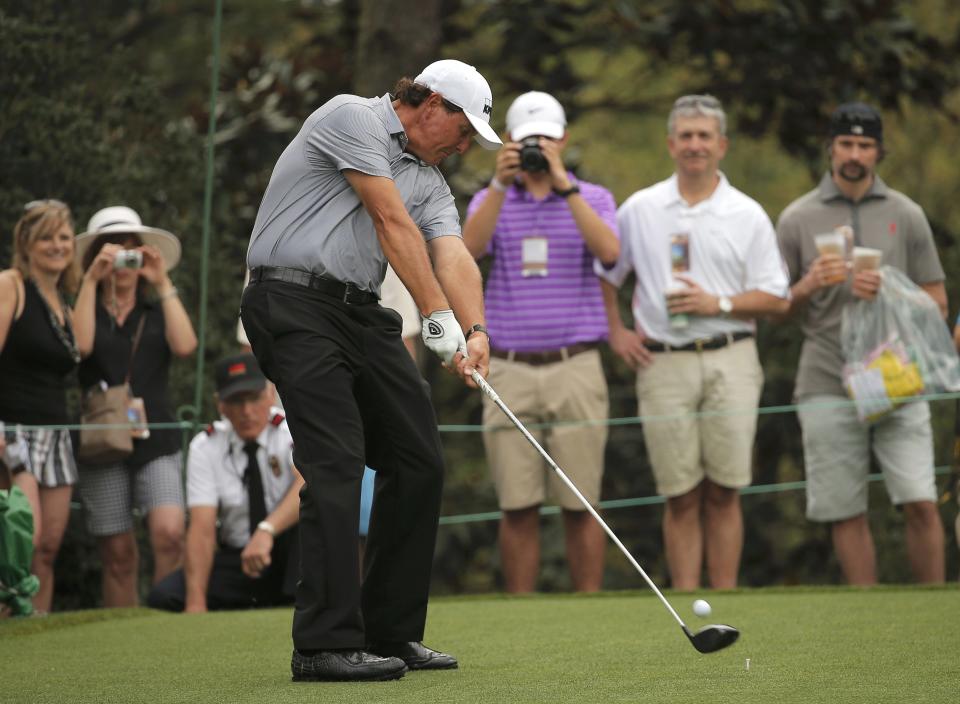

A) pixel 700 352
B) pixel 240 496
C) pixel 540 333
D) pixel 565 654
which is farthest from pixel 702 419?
pixel 565 654

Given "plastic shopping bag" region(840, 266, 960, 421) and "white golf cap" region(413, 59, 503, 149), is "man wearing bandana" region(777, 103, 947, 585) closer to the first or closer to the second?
"plastic shopping bag" region(840, 266, 960, 421)

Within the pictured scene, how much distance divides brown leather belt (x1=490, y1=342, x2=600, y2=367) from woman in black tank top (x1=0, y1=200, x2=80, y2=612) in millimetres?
1876

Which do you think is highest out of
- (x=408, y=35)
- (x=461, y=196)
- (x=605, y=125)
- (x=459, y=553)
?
(x=605, y=125)

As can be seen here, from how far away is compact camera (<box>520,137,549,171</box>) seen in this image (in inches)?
305

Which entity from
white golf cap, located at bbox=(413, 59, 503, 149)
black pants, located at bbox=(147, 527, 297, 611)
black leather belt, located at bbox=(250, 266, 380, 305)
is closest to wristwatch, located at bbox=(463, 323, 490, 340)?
black leather belt, located at bbox=(250, 266, 380, 305)

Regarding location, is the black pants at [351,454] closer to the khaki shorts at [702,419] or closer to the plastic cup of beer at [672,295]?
the plastic cup of beer at [672,295]

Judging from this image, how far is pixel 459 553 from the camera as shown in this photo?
11.8 metres

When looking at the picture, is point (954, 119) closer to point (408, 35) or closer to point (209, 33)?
point (408, 35)

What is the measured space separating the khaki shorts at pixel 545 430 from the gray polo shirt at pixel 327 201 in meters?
2.88

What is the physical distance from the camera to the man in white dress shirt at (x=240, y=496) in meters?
7.50

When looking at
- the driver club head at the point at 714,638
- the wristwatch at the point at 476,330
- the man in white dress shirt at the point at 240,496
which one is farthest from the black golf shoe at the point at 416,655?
the man in white dress shirt at the point at 240,496

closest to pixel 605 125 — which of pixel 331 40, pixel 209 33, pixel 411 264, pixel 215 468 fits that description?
pixel 209 33

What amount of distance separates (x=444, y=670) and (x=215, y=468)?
282 centimetres

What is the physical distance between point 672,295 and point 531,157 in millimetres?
871
